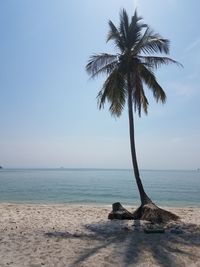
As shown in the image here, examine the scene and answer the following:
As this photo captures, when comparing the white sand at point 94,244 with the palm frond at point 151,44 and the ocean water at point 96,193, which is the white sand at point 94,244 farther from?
the ocean water at point 96,193

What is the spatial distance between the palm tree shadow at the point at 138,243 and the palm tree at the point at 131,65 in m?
5.22

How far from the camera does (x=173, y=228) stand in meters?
13.0

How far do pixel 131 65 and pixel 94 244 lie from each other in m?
9.99

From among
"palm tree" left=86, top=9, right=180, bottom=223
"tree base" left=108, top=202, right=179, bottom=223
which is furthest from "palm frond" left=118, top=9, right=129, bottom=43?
"tree base" left=108, top=202, right=179, bottom=223

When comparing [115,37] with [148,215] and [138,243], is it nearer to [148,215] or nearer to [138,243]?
[148,215]

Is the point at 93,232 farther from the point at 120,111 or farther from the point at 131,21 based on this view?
the point at 131,21

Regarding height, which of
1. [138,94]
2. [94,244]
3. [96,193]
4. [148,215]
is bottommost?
[96,193]

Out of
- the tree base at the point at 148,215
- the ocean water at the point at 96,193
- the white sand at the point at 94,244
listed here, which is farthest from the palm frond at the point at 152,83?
the ocean water at the point at 96,193

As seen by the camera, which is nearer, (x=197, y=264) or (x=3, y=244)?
(x=197, y=264)

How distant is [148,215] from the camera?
1482 centimetres

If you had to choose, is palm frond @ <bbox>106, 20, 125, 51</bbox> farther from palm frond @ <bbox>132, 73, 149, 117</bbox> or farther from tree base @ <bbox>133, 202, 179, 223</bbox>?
tree base @ <bbox>133, 202, 179, 223</bbox>

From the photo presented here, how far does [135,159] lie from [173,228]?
17.1ft

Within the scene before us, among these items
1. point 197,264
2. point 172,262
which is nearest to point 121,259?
point 172,262

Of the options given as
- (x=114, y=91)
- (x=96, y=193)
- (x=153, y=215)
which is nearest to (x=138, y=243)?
(x=153, y=215)
